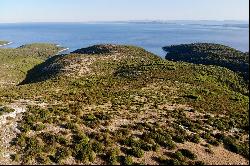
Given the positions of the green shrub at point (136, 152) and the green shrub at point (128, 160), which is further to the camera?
the green shrub at point (136, 152)

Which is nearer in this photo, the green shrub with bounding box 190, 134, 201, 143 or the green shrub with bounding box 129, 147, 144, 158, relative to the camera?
the green shrub with bounding box 129, 147, 144, 158

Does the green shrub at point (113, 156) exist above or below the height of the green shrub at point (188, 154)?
above

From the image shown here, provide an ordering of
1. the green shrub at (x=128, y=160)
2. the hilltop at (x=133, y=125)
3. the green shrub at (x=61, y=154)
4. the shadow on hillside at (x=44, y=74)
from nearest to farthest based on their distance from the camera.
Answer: the green shrub at (x=128, y=160) → the green shrub at (x=61, y=154) → the hilltop at (x=133, y=125) → the shadow on hillside at (x=44, y=74)

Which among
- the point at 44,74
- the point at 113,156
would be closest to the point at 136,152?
the point at 113,156

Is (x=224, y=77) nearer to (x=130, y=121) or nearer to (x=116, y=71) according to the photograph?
(x=116, y=71)

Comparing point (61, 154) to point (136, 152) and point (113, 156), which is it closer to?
point (113, 156)

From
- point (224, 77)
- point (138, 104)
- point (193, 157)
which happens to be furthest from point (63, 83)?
point (193, 157)

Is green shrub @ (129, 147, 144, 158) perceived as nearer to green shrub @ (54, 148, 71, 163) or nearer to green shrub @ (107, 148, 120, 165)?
green shrub @ (107, 148, 120, 165)

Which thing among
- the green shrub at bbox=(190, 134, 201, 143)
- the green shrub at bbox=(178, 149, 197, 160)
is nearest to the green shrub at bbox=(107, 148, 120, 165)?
the green shrub at bbox=(178, 149, 197, 160)

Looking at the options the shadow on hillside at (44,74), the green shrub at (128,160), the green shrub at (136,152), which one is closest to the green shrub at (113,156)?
the green shrub at (128,160)

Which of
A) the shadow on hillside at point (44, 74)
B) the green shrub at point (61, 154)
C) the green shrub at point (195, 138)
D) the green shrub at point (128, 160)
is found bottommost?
the shadow on hillside at point (44, 74)

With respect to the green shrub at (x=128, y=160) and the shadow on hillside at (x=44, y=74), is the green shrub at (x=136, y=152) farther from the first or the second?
the shadow on hillside at (x=44, y=74)

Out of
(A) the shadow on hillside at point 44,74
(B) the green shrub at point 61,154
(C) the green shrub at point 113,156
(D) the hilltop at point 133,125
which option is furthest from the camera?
(A) the shadow on hillside at point 44,74
